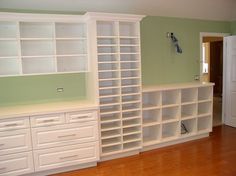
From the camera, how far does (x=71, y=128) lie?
3.15 m

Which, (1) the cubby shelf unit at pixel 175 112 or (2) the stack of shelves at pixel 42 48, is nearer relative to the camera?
(2) the stack of shelves at pixel 42 48

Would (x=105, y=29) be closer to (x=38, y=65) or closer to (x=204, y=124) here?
(x=38, y=65)

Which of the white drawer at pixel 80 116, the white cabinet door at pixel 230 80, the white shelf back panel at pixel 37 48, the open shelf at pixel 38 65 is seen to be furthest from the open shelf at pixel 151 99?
the white cabinet door at pixel 230 80

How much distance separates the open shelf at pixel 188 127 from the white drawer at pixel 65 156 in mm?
1824

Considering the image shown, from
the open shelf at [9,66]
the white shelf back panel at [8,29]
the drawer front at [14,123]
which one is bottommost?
the drawer front at [14,123]

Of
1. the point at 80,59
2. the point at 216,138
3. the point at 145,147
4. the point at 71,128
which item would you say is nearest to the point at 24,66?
the point at 80,59

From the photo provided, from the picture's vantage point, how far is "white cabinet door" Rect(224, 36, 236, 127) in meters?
4.84

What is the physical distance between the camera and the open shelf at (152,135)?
12.9 ft

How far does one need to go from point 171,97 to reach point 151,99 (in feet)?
1.30

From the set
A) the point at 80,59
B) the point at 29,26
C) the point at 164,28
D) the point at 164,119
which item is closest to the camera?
the point at 29,26

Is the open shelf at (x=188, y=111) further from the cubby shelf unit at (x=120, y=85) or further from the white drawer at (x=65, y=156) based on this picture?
the white drawer at (x=65, y=156)

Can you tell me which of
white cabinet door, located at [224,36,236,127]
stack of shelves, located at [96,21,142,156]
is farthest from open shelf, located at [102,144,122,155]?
Result: white cabinet door, located at [224,36,236,127]

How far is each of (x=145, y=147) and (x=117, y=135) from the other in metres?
0.66

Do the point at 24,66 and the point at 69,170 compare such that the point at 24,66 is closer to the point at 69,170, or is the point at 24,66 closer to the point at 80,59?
the point at 80,59
